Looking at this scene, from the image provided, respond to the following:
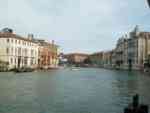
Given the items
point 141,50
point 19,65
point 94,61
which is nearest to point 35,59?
point 19,65

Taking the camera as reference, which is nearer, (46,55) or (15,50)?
(15,50)

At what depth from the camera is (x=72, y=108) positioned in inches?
661

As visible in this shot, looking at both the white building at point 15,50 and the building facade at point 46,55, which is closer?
the white building at point 15,50

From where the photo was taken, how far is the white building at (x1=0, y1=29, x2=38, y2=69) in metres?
70.2

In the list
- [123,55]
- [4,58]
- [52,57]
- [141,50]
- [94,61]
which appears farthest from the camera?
[94,61]

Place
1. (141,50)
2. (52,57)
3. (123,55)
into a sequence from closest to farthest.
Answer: (141,50) → (52,57) → (123,55)

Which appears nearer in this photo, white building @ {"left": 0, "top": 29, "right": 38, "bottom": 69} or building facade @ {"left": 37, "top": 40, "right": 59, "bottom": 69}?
white building @ {"left": 0, "top": 29, "right": 38, "bottom": 69}

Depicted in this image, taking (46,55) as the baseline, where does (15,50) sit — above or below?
above

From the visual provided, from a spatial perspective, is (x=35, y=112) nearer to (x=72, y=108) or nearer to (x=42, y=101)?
(x=72, y=108)

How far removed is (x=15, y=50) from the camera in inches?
2869

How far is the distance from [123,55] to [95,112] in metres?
111

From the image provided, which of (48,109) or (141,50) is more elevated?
(141,50)

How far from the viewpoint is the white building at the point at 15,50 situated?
70188 mm

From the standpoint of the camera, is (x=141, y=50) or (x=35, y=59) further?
(x=141, y=50)
